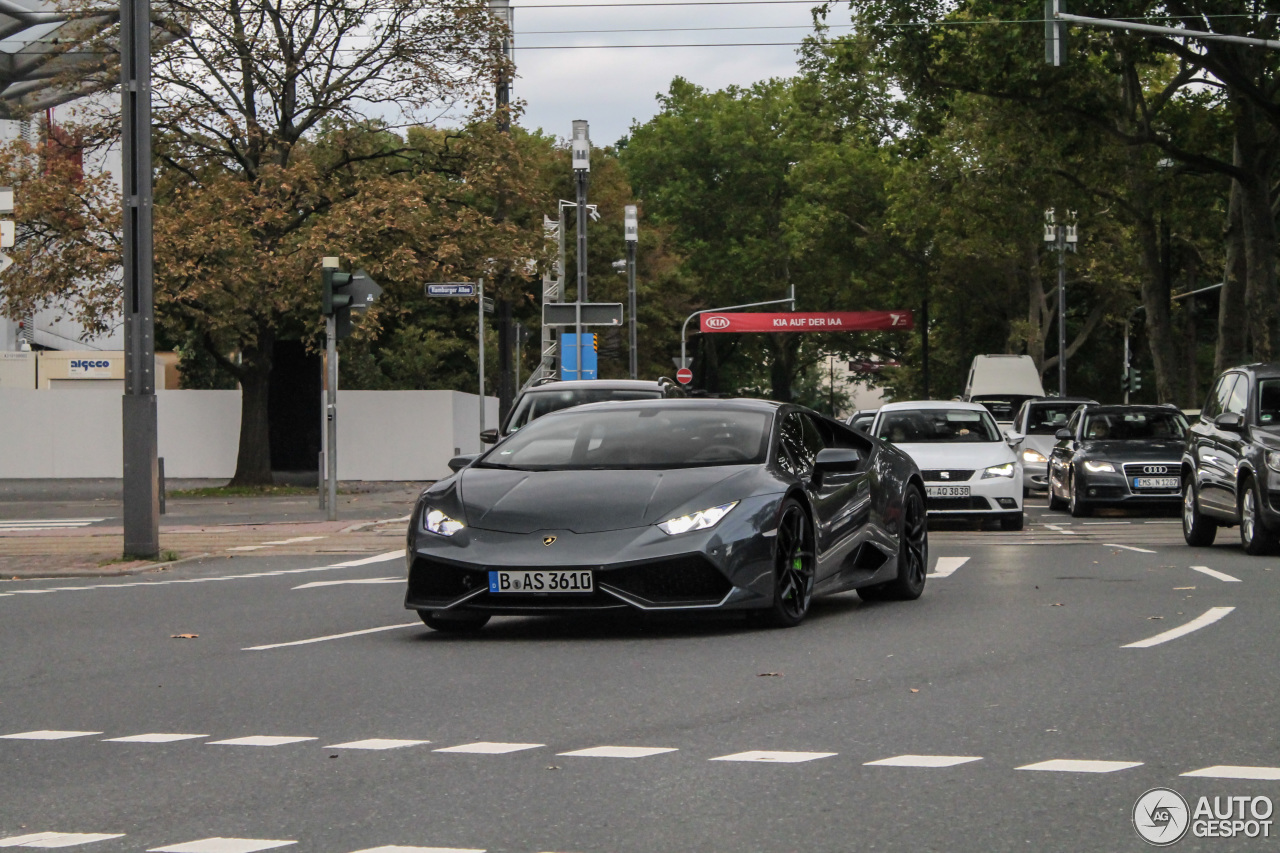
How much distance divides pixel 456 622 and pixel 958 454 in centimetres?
1202

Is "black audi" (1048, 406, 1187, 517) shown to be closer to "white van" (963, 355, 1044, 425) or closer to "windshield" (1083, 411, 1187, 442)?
"windshield" (1083, 411, 1187, 442)

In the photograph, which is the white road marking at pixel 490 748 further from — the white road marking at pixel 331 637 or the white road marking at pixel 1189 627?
the white road marking at pixel 1189 627

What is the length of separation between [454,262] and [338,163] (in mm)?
3216

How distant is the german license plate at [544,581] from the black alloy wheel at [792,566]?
3.62 ft

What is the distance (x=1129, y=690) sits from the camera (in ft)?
25.4

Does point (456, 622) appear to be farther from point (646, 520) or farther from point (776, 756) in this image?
point (776, 756)

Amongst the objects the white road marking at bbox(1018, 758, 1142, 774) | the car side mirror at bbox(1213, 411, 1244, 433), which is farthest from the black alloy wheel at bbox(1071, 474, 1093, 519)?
the white road marking at bbox(1018, 758, 1142, 774)

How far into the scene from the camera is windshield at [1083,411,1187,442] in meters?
25.7

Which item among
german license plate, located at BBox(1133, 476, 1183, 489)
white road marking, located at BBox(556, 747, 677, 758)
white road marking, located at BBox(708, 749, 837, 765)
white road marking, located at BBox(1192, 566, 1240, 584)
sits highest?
white road marking, located at BBox(708, 749, 837, 765)

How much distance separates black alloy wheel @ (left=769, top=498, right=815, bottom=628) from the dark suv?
697 cm

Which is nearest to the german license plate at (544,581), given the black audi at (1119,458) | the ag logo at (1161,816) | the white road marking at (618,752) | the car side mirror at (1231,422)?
the white road marking at (618,752)

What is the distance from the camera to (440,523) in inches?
388

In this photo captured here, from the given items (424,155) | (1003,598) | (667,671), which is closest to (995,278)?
(424,155)

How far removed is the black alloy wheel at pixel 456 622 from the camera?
405 inches
